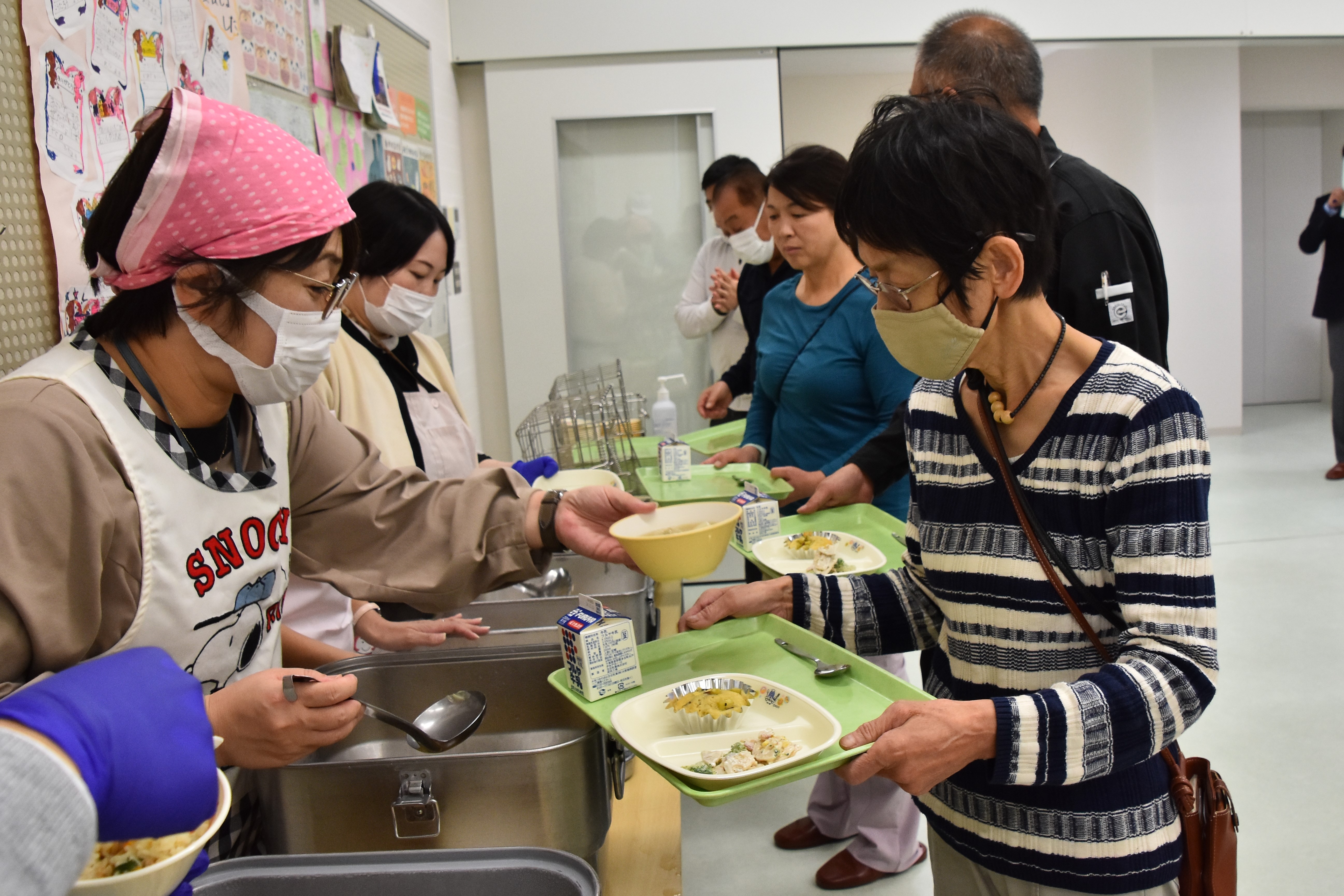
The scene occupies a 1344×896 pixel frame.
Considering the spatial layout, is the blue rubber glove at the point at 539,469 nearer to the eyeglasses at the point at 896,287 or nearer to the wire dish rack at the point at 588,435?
the wire dish rack at the point at 588,435

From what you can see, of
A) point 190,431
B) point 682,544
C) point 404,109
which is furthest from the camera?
point 404,109

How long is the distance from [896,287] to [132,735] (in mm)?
856

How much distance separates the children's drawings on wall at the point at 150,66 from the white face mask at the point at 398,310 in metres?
0.53

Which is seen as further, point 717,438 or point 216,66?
point 717,438

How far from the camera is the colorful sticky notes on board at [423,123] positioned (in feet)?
12.6

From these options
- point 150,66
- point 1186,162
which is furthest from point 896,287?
point 1186,162

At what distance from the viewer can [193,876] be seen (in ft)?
2.91

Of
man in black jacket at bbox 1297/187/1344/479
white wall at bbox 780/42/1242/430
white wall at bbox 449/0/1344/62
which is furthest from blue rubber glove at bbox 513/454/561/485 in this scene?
man in black jacket at bbox 1297/187/1344/479

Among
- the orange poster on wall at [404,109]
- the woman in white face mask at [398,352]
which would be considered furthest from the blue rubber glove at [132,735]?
the orange poster on wall at [404,109]

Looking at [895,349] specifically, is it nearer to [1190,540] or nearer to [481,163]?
[1190,540]

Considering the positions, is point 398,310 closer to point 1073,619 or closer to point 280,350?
point 280,350

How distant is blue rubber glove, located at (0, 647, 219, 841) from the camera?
0.56 meters

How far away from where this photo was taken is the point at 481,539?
153 centimetres

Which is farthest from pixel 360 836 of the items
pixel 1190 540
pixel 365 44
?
pixel 365 44
